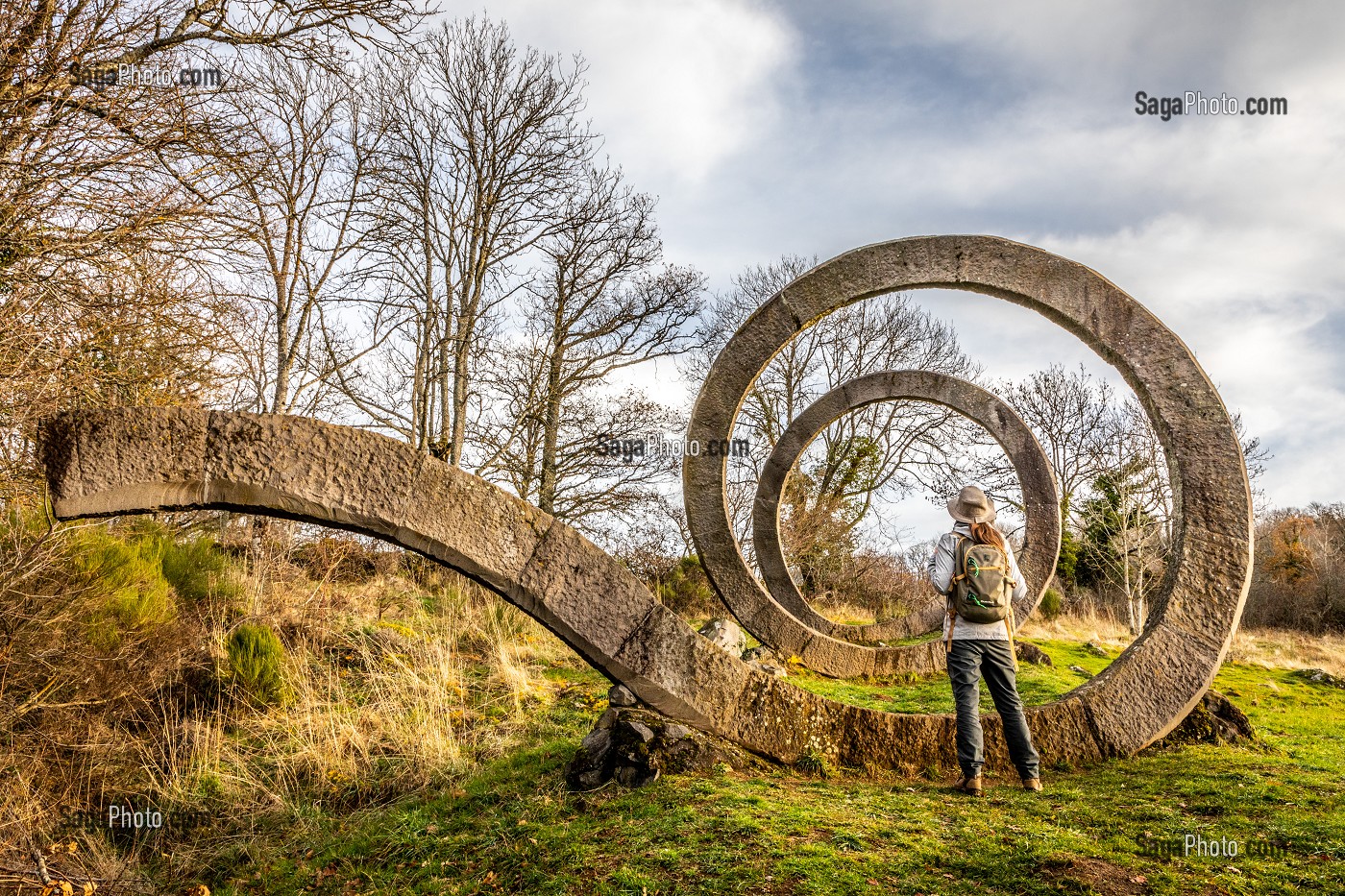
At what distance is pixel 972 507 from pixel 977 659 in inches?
41.9

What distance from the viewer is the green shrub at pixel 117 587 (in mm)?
6117

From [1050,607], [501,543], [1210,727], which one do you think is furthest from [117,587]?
[1050,607]

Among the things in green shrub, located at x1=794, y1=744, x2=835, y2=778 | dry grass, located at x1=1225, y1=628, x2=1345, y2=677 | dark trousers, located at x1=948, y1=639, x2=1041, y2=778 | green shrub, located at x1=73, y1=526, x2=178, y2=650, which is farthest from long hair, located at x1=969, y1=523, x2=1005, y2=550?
dry grass, located at x1=1225, y1=628, x2=1345, y2=677

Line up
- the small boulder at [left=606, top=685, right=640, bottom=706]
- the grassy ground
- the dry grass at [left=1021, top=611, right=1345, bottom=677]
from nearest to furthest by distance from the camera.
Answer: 1. the grassy ground
2. the small boulder at [left=606, top=685, right=640, bottom=706]
3. the dry grass at [left=1021, top=611, right=1345, bottom=677]

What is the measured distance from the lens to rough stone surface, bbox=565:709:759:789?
452 cm

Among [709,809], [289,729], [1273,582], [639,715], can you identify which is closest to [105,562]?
[289,729]

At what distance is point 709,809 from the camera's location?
397 centimetres

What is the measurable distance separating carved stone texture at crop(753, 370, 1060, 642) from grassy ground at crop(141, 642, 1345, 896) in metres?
5.69

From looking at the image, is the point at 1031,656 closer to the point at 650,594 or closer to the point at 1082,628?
the point at 650,594

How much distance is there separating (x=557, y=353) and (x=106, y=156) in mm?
10896

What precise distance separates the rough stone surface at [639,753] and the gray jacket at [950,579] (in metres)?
1.78

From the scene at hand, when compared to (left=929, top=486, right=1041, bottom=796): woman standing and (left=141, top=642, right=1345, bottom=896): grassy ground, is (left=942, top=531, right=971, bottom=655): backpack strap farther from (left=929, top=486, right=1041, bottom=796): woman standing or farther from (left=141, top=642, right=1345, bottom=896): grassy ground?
(left=141, top=642, right=1345, bottom=896): grassy ground

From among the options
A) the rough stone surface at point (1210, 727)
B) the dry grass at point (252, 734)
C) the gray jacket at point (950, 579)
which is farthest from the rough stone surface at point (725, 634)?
the rough stone surface at point (1210, 727)

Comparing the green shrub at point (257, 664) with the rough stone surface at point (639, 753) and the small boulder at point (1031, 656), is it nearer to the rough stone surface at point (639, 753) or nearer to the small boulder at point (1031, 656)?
the rough stone surface at point (639, 753)
